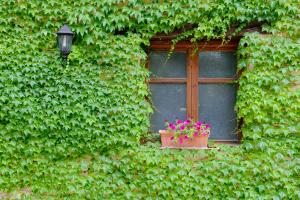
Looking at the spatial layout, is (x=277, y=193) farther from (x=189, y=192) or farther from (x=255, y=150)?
(x=189, y=192)

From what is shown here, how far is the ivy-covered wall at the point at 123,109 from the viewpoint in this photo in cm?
488

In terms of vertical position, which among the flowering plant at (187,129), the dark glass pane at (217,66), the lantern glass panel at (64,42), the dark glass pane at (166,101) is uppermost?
the lantern glass panel at (64,42)

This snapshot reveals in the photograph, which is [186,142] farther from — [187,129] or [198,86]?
[198,86]

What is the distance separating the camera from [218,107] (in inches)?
209

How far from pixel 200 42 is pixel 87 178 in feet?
7.76

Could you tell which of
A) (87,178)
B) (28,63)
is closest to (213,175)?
(87,178)

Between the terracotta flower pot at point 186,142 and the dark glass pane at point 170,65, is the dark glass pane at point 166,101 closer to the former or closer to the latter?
the dark glass pane at point 170,65

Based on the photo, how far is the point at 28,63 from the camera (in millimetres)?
4961

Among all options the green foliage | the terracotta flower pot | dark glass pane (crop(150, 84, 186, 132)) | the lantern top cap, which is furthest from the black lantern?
the green foliage

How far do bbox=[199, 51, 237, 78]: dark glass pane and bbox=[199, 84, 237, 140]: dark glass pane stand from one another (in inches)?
6.0

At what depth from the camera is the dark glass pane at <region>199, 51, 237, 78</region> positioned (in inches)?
209

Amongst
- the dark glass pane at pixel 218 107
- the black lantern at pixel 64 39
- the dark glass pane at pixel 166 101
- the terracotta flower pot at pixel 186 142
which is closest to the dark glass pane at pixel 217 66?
the dark glass pane at pixel 218 107

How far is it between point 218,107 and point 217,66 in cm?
57

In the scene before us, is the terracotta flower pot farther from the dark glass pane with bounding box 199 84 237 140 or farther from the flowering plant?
the dark glass pane with bounding box 199 84 237 140
